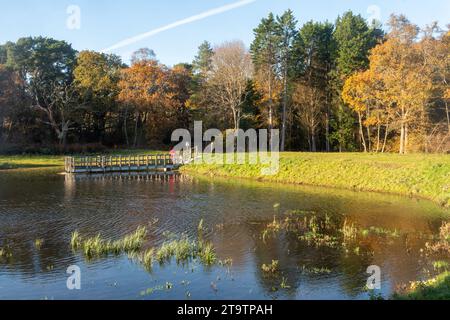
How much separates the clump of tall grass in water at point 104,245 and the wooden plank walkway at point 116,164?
31.0 m

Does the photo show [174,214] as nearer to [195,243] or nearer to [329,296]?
[195,243]

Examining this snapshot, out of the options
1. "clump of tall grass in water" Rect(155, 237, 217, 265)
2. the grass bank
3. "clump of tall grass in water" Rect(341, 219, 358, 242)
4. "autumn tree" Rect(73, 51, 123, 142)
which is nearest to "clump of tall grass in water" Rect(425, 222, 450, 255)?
"clump of tall grass in water" Rect(341, 219, 358, 242)

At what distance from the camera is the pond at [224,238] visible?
1422 cm

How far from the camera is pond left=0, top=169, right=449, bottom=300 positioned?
14.2 meters

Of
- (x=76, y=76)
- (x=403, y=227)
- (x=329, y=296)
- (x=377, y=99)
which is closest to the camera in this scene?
(x=329, y=296)

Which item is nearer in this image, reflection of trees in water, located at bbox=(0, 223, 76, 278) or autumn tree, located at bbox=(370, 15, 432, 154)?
reflection of trees in water, located at bbox=(0, 223, 76, 278)

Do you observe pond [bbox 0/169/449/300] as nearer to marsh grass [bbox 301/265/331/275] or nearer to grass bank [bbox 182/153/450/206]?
marsh grass [bbox 301/265/331/275]

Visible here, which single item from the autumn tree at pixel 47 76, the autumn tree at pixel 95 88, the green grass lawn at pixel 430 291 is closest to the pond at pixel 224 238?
the green grass lawn at pixel 430 291

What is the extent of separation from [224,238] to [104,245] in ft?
17.0

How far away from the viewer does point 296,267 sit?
1612cm

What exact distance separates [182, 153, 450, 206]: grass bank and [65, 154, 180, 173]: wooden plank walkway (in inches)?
338
